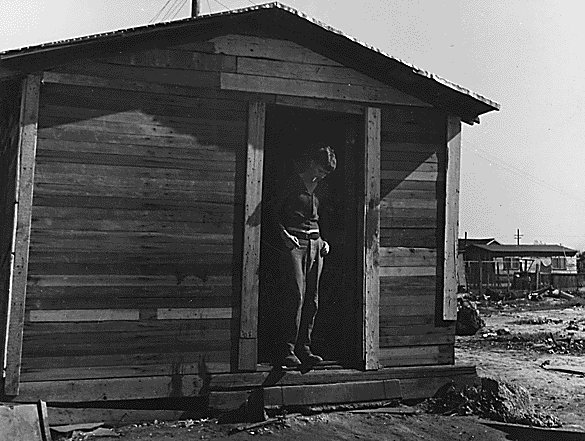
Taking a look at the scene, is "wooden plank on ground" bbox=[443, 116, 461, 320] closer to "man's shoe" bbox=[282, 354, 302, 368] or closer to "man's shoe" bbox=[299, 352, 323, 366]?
"man's shoe" bbox=[299, 352, 323, 366]

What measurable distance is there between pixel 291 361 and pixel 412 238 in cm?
227

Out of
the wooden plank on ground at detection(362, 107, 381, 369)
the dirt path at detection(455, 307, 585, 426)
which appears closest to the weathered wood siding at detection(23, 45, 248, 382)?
the wooden plank on ground at detection(362, 107, 381, 369)

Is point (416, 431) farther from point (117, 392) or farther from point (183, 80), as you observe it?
point (183, 80)

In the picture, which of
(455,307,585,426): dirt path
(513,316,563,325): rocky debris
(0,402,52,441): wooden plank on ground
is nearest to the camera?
(0,402,52,441): wooden plank on ground

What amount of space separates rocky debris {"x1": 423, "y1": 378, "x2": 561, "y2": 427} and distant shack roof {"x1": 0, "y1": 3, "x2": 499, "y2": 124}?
3.60 m

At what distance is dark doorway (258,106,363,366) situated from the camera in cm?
867

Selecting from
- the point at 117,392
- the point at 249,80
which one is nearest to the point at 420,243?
the point at 249,80

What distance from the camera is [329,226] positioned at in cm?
974

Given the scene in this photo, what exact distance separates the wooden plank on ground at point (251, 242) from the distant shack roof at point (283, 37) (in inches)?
39.7

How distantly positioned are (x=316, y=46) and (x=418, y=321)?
149 inches

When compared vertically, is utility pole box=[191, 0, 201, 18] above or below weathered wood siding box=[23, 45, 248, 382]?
above

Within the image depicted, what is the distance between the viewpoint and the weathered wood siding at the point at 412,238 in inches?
338

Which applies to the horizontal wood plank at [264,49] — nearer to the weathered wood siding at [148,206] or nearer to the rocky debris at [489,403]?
the weathered wood siding at [148,206]

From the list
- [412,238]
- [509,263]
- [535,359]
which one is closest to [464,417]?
[412,238]
